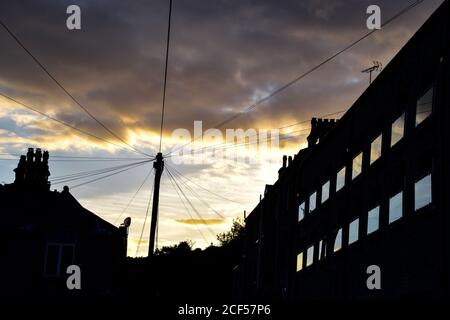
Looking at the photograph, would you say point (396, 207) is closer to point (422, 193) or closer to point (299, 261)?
point (422, 193)

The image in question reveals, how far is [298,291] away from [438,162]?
20539mm

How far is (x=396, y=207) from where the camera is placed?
22578 mm

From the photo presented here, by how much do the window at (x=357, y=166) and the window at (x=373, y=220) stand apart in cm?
275

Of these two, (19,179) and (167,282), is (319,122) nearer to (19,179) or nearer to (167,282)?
(19,179)

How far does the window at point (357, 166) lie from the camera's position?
91.2 ft

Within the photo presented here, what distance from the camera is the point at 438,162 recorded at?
1878 cm

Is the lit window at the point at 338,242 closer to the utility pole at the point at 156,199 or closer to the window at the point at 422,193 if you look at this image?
the window at the point at 422,193

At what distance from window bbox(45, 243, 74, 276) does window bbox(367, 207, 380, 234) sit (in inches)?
596

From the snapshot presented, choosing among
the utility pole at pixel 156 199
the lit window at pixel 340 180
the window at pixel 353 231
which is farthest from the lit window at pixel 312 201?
the utility pole at pixel 156 199

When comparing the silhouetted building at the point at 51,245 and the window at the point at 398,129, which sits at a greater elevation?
the window at the point at 398,129

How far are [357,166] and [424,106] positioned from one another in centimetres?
798

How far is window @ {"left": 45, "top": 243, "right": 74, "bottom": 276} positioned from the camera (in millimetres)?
30484

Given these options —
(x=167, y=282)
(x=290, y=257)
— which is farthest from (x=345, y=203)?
(x=167, y=282)

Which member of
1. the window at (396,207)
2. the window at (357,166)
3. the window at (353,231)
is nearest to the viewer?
the window at (396,207)
